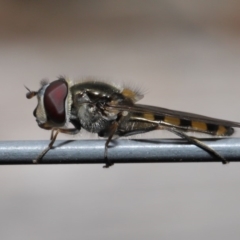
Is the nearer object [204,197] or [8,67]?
[204,197]

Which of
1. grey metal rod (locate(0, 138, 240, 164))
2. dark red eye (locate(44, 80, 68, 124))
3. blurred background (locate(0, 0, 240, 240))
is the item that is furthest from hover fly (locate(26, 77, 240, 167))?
grey metal rod (locate(0, 138, 240, 164))

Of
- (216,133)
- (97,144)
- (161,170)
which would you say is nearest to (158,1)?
(161,170)

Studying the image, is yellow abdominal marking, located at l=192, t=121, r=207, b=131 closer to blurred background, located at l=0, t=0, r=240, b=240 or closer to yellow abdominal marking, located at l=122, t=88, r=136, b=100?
yellow abdominal marking, located at l=122, t=88, r=136, b=100

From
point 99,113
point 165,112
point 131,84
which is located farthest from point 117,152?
point 131,84

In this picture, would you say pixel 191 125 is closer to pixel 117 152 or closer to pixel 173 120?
pixel 173 120

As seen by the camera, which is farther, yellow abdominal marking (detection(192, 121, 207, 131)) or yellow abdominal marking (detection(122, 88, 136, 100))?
yellow abdominal marking (detection(122, 88, 136, 100))

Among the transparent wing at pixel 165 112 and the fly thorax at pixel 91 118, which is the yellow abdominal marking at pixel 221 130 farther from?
the fly thorax at pixel 91 118

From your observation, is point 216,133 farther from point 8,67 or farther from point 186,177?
point 8,67

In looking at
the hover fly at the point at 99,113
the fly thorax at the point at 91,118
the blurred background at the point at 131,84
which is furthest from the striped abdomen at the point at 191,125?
the blurred background at the point at 131,84
